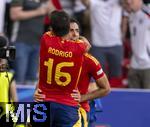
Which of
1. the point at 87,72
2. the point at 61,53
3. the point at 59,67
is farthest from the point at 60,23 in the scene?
the point at 87,72

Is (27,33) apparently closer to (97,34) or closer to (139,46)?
(97,34)

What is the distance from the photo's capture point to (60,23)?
7746 millimetres

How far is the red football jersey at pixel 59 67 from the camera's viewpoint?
7734mm

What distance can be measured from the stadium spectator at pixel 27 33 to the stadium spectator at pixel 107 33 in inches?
26.4

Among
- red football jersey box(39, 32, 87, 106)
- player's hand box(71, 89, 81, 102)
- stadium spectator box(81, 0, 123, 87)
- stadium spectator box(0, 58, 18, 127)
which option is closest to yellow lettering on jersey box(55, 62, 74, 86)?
red football jersey box(39, 32, 87, 106)

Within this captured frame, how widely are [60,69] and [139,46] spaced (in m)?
3.50

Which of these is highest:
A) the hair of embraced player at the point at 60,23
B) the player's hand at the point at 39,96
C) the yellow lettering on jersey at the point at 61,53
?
the hair of embraced player at the point at 60,23

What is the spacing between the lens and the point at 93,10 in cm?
1112

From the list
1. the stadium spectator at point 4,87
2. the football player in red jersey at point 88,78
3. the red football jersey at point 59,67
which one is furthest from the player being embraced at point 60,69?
the stadium spectator at point 4,87

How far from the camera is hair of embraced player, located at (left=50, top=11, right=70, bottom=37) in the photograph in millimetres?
7746

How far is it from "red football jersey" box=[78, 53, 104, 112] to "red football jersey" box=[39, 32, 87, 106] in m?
0.29

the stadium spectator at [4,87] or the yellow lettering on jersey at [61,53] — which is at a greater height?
the yellow lettering on jersey at [61,53]

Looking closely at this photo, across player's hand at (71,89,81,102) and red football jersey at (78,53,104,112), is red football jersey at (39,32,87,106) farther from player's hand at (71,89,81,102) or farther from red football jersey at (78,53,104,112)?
red football jersey at (78,53,104,112)

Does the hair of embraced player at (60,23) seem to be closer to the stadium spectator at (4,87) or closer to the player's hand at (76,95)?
the player's hand at (76,95)
